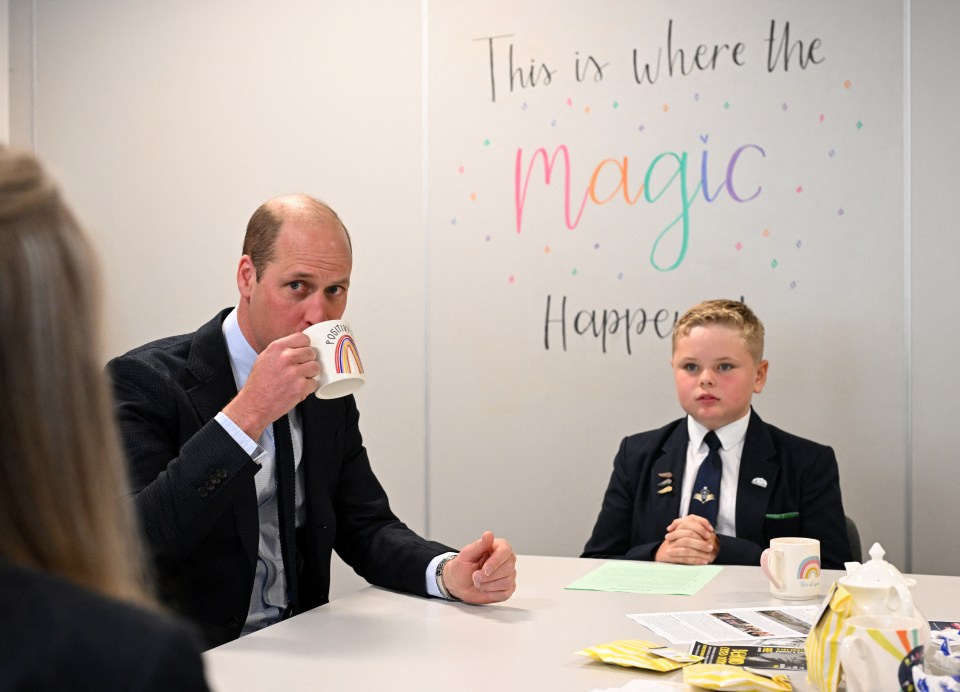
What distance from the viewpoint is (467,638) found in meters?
1.46

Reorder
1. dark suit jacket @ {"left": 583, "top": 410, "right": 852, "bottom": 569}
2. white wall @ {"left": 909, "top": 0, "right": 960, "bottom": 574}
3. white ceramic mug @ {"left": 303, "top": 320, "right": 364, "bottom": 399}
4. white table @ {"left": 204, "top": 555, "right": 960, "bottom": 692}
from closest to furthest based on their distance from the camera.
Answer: white table @ {"left": 204, "top": 555, "right": 960, "bottom": 692}
white ceramic mug @ {"left": 303, "top": 320, "right": 364, "bottom": 399}
dark suit jacket @ {"left": 583, "top": 410, "right": 852, "bottom": 569}
white wall @ {"left": 909, "top": 0, "right": 960, "bottom": 574}

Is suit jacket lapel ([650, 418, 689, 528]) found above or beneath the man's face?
beneath

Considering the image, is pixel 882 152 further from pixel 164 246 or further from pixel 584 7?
pixel 164 246

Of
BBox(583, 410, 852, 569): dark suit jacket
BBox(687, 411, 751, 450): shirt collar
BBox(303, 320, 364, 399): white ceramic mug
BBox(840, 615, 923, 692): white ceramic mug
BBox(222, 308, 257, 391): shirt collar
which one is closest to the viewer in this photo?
BBox(840, 615, 923, 692): white ceramic mug

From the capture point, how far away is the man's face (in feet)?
6.31

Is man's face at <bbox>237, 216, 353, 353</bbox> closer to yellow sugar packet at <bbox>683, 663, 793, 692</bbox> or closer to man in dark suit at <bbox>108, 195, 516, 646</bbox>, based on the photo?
man in dark suit at <bbox>108, 195, 516, 646</bbox>

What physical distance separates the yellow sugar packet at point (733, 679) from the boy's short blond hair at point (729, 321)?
1.33 metres

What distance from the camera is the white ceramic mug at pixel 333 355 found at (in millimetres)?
1688

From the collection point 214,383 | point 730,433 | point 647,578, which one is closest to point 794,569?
point 647,578

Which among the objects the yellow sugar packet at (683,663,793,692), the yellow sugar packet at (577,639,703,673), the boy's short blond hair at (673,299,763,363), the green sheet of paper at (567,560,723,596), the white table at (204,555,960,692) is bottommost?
the green sheet of paper at (567,560,723,596)

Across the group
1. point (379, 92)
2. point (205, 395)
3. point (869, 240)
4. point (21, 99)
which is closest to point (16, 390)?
point (205, 395)

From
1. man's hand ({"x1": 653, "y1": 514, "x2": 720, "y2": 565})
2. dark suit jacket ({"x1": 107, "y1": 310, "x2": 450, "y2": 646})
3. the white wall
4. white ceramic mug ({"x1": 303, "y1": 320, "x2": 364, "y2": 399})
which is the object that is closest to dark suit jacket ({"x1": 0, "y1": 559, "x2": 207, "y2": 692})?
dark suit jacket ({"x1": 107, "y1": 310, "x2": 450, "y2": 646})

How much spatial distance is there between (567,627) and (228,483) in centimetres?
56

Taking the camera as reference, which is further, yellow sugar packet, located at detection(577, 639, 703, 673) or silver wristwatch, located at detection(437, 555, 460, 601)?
silver wristwatch, located at detection(437, 555, 460, 601)
